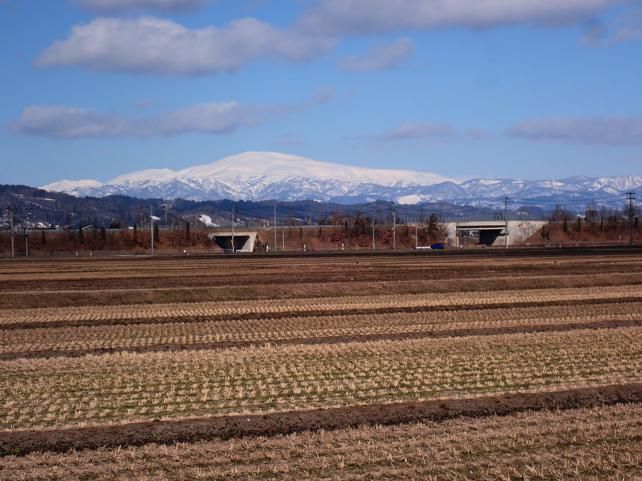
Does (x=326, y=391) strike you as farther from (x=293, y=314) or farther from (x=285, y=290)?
(x=285, y=290)

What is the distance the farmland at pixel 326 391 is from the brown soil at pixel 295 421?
0.17ft

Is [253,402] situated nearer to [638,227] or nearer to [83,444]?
[83,444]

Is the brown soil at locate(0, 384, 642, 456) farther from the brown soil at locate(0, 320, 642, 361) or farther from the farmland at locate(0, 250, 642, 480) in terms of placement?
the brown soil at locate(0, 320, 642, 361)

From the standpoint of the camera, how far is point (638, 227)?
613ft

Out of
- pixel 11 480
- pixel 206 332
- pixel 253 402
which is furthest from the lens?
pixel 206 332

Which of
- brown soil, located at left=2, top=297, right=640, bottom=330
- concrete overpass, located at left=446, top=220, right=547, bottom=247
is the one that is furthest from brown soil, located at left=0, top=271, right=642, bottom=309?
concrete overpass, located at left=446, top=220, right=547, bottom=247

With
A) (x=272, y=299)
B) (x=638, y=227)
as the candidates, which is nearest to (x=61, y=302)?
(x=272, y=299)

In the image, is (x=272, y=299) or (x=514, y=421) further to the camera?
(x=272, y=299)

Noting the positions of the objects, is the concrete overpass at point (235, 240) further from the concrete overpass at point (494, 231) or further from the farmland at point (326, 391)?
the farmland at point (326, 391)

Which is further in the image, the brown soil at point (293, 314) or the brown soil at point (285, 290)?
the brown soil at point (285, 290)

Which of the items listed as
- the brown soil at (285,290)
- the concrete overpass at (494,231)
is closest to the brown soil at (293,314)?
the brown soil at (285,290)

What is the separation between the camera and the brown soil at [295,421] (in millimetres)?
15625

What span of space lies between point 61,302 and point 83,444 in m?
31.6

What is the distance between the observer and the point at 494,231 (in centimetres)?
17488
